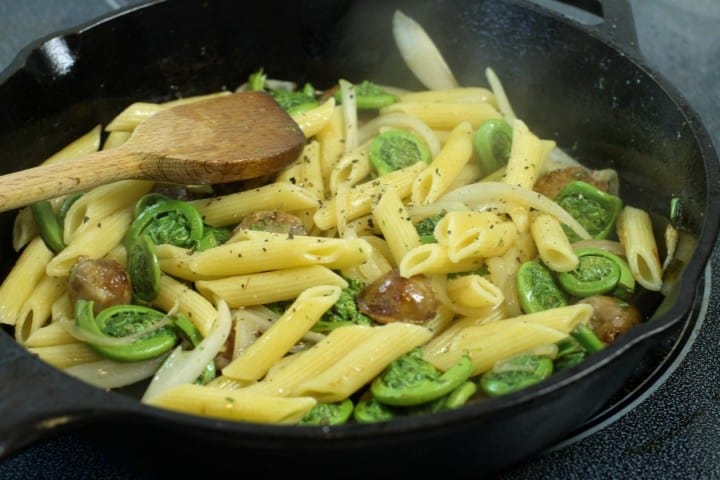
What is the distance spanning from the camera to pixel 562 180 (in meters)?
2.60

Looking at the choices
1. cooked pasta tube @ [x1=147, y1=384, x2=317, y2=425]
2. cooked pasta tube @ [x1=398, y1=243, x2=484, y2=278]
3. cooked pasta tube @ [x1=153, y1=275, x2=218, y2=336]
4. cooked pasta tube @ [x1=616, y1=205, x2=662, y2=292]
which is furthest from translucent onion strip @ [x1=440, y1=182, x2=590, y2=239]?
cooked pasta tube @ [x1=147, y1=384, x2=317, y2=425]

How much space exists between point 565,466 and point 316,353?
0.67m

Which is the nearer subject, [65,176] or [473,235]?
[65,176]

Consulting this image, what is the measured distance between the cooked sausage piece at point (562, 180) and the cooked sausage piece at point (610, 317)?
19.6 inches

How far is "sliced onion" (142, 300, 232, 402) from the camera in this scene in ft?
6.34

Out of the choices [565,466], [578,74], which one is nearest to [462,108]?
[578,74]

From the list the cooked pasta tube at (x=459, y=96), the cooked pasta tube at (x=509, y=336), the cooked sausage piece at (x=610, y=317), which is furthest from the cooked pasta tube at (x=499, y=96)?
the cooked pasta tube at (x=509, y=336)

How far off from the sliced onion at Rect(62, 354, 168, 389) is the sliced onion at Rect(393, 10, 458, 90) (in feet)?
5.01

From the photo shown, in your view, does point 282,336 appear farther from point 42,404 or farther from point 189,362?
point 42,404

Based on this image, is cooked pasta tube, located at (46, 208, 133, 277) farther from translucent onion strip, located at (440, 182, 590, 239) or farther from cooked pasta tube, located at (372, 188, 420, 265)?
translucent onion strip, located at (440, 182, 590, 239)

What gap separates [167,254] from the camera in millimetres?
2236

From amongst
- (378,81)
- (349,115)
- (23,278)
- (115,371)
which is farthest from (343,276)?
(378,81)

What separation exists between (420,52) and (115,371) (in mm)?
1628

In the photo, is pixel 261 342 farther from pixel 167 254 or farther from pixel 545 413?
pixel 545 413
